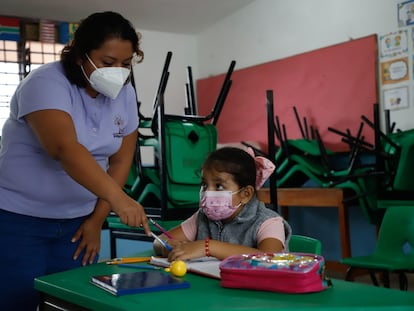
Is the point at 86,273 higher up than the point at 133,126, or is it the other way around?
the point at 133,126

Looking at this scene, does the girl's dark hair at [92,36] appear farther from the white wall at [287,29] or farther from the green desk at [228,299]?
the white wall at [287,29]

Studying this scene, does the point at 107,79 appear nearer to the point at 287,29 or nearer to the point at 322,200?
the point at 322,200

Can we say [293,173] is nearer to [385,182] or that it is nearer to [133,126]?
[385,182]

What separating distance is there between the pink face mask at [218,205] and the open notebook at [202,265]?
246 mm

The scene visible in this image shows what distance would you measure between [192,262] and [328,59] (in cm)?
422

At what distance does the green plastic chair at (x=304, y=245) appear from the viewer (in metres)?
1.60

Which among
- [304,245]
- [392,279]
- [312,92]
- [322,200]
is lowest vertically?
[392,279]

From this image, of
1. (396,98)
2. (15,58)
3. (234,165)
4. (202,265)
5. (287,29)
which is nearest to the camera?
(202,265)

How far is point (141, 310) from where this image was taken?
97 cm

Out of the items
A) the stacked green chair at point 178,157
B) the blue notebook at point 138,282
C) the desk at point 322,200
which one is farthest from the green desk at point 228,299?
the desk at point 322,200

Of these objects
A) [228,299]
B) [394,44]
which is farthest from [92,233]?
[394,44]

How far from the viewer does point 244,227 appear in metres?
1.69

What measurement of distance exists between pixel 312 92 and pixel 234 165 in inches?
153

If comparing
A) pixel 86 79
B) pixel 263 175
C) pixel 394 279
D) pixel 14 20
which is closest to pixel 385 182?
pixel 394 279
